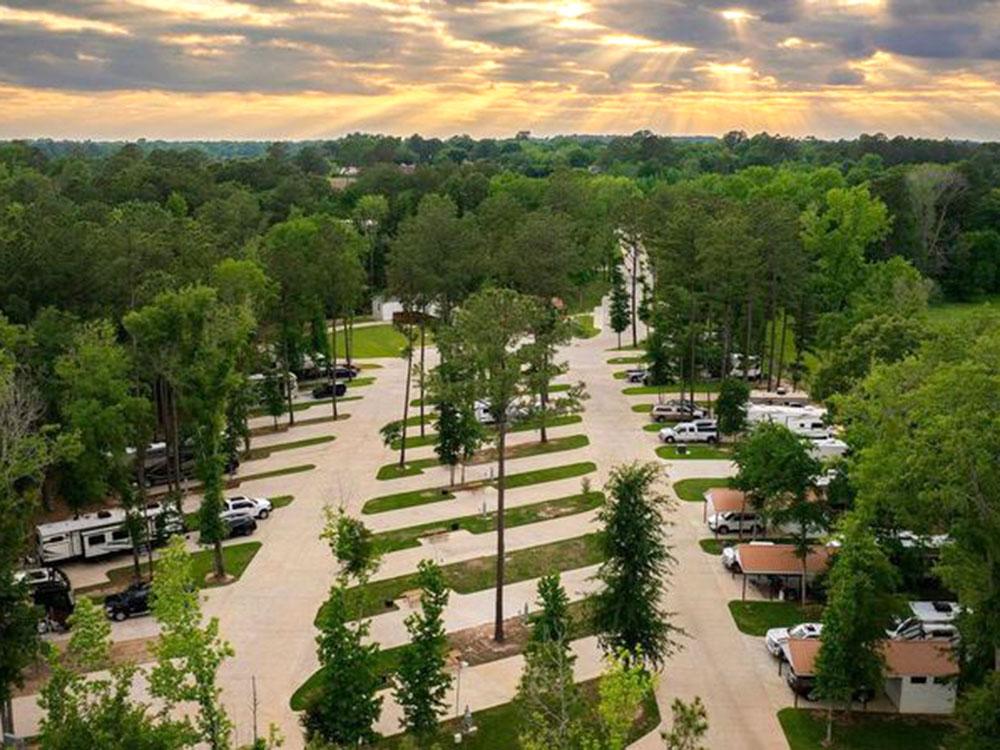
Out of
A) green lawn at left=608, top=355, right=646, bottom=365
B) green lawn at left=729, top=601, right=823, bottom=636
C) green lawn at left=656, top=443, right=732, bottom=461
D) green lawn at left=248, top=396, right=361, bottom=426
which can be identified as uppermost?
green lawn at left=608, top=355, right=646, bottom=365

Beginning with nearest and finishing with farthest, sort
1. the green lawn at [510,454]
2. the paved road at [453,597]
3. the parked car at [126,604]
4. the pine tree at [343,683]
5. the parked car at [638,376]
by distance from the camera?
the pine tree at [343,683] → the paved road at [453,597] → the parked car at [126,604] → the green lawn at [510,454] → the parked car at [638,376]

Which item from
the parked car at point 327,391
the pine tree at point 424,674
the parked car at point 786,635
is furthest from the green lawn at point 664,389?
the pine tree at point 424,674

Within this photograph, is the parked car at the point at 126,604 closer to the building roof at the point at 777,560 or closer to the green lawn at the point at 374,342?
the building roof at the point at 777,560

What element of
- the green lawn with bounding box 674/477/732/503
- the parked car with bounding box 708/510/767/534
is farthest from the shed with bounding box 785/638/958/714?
the green lawn with bounding box 674/477/732/503

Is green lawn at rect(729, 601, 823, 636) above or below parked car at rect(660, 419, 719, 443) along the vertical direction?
below

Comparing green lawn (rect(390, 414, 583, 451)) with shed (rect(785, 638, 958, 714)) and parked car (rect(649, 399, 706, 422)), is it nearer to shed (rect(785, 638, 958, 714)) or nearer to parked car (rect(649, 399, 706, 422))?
parked car (rect(649, 399, 706, 422))

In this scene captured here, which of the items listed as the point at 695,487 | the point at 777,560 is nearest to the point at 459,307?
the point at 695,487
